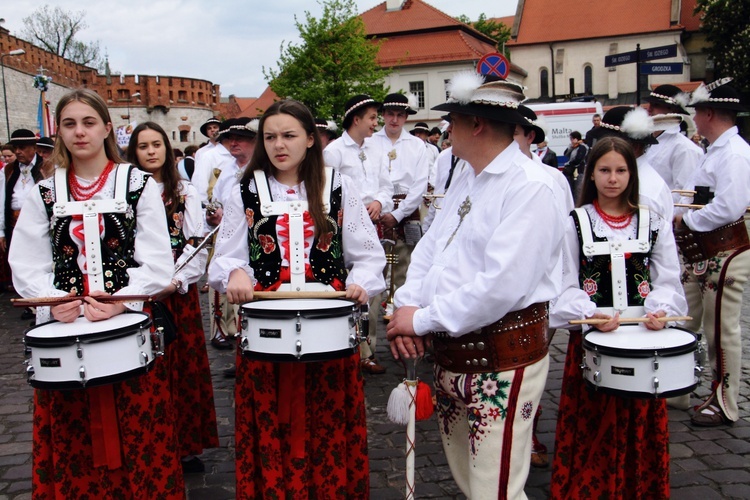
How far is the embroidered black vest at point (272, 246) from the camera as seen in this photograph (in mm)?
3580

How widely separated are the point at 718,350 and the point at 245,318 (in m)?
Result: 3.93

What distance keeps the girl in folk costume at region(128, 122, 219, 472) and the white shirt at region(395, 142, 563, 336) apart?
219 centimetres

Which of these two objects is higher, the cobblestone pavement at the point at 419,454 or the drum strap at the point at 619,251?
the drum strap at the point at 619,251

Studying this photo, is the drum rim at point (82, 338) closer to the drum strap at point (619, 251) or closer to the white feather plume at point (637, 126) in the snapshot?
the drum strap at point (619, 251)

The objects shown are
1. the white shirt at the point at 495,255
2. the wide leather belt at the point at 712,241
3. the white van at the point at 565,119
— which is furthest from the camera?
the white van at the point at 565,119

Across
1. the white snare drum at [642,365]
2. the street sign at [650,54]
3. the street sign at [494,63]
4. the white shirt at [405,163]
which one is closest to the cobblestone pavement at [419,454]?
the white snare drum at [642,365]

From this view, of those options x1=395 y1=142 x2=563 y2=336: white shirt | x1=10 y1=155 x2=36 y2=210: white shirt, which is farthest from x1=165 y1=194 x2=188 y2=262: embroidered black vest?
x1=10 y1=155 x2=36 y2=210: white shirt

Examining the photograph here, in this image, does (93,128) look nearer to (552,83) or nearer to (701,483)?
(701,483)

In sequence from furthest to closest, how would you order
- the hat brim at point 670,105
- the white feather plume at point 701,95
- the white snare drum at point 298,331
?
the hat brim at point 670,105 < the white feather plume at point 701,95 < the white snare drum at point 298,331

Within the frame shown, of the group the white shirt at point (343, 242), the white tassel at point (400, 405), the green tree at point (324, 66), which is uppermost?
the green tree at point (324, 66)

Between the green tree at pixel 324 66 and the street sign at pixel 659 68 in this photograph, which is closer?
the street sign at pixel 659 68

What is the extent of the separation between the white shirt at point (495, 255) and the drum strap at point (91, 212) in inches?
62.6

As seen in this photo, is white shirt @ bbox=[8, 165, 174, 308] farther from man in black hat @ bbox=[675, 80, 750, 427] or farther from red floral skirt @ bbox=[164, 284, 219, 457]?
man in black hat @ bbox=[675, 80, 750, 427]

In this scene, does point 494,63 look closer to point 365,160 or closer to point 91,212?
point 365,160
